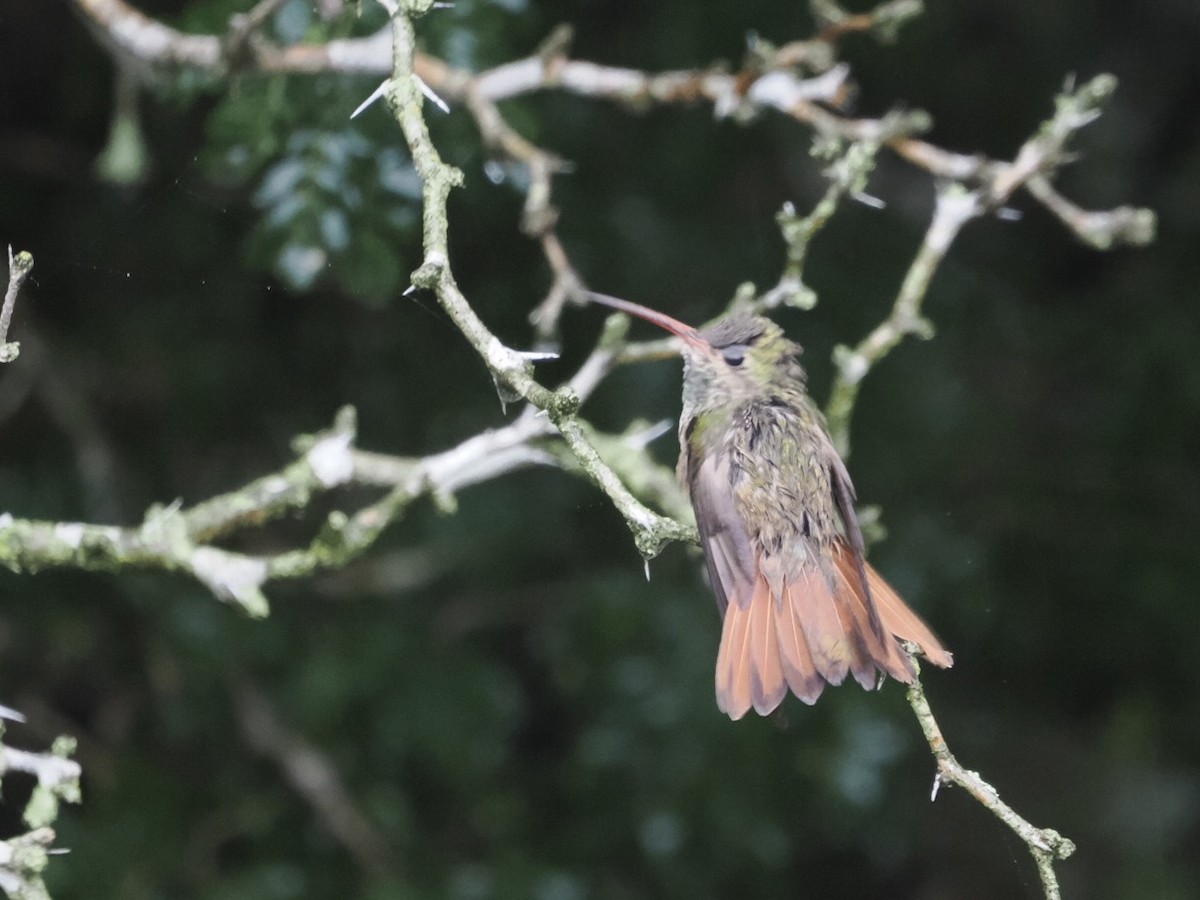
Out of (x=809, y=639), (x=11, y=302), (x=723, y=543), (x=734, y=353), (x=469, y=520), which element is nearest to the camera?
(x=11, y=302)

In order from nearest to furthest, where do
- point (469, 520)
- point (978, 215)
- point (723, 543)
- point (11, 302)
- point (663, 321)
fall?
point (11, 302), point (723, 543), point (663, 321), point (978, 215), point (469, 520)

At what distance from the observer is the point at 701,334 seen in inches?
74.9

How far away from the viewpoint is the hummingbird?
4.84 feet

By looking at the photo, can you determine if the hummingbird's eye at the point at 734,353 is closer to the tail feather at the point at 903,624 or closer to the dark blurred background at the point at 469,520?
the tail feather at the point at 903,624

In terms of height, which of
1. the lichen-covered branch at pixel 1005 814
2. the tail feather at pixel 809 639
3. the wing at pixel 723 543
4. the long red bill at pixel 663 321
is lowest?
the lichen-covered branch at pixel 1005 814

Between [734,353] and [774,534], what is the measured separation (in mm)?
285

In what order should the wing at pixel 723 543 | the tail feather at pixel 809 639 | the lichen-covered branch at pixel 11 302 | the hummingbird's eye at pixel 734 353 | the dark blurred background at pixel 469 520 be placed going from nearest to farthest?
1. the lichen-covered branch at pixel 11 302
2. the tail feather at pixel 809 639
3. the wing at pixel 723 543
4. the hummingbird's eye at pixel 734 353
5. the dark blurred background at pixel 469 520

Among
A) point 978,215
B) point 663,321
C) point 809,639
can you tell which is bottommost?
point 809,639

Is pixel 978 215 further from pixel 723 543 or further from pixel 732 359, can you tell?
pixel 723 543

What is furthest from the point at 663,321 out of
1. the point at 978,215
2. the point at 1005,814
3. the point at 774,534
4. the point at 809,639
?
the point at 1005,814

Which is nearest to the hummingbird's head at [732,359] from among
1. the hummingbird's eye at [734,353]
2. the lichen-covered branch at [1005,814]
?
the hummingbird's eye at [734,353]

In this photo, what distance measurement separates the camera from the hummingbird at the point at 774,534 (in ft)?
4.84

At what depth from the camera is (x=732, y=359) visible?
1.88 m

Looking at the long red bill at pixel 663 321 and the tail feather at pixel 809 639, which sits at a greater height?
the long red bill at pixel 663 321
